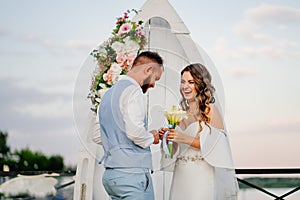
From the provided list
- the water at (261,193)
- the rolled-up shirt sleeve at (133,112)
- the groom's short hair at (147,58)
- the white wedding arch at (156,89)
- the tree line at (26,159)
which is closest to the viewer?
the rolled-up shirt sleeve at (133,112)

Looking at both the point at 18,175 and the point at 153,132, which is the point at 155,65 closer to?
the point at 153,132

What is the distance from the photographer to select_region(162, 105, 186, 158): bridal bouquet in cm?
274

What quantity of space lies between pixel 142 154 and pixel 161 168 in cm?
22

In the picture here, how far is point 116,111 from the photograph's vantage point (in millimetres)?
2568

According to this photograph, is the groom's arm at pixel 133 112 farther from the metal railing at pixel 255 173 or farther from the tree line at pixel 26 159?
the tree line at pixel 26 159

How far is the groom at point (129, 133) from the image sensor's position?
2557 millimetres

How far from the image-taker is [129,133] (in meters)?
2.56

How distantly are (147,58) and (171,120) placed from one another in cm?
34

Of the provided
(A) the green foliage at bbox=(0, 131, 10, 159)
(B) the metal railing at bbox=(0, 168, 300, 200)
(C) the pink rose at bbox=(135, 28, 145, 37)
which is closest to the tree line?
(A) the green foliage at bbox=(0, 131, 10, 159)

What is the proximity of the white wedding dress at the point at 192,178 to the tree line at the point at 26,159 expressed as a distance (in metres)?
3.79

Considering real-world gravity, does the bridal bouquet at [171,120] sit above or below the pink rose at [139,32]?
below

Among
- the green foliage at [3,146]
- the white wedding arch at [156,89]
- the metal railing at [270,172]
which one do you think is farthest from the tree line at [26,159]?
the white wedding arch at [156,89]

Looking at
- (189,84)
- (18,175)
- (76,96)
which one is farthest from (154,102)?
(18,175)

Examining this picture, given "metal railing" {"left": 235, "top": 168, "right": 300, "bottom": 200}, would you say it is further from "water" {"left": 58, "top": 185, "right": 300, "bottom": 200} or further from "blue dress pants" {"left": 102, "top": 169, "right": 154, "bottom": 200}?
"blue dress pants" {"left": 102, "top": 169, "right": 154, "bottom": 200}
